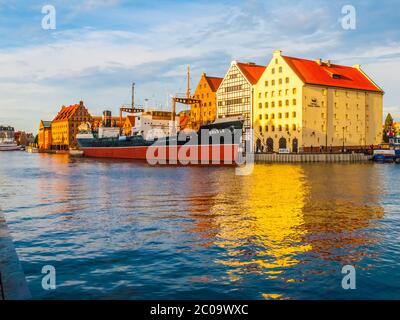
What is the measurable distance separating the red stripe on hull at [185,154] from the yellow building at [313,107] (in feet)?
63.5

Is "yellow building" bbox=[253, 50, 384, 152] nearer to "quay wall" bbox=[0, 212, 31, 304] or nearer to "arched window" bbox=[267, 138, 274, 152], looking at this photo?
"arched window" bbox=[267, 138, 274, 152]

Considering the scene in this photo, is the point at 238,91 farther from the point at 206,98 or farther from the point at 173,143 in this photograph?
the point at 173,143

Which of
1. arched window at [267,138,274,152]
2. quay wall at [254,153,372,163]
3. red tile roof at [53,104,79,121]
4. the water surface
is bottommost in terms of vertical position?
the water surface

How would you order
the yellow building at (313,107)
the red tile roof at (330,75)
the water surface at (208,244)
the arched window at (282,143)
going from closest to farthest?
the water surface at (208,244) → the yellow building at (313,107) → the red tile roof at (330,75) → the arched window at (282,143)

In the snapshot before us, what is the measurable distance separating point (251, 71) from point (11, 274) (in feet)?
317

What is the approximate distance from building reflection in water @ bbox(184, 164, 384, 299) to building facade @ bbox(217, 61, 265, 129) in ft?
219

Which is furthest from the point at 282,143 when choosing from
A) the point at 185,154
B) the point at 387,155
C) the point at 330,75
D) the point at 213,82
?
the point at 213,82

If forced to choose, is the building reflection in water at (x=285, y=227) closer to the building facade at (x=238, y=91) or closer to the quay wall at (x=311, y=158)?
the quay wall at (x=311, y=158)

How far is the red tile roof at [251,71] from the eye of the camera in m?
102

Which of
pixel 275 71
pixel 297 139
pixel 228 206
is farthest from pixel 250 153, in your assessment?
pixel 228 206

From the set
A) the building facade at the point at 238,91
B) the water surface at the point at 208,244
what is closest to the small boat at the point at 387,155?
the building facade at the point at 238,91

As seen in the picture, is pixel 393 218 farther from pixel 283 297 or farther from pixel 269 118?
pixel 269 118

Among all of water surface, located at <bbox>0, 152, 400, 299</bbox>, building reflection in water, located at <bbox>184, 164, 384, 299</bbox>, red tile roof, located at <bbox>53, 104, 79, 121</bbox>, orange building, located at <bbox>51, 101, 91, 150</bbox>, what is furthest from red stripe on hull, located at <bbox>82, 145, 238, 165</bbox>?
red tile roof, located at <bbox>53, 104, 79, 121</bbox>

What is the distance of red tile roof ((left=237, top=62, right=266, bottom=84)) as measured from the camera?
102 m
